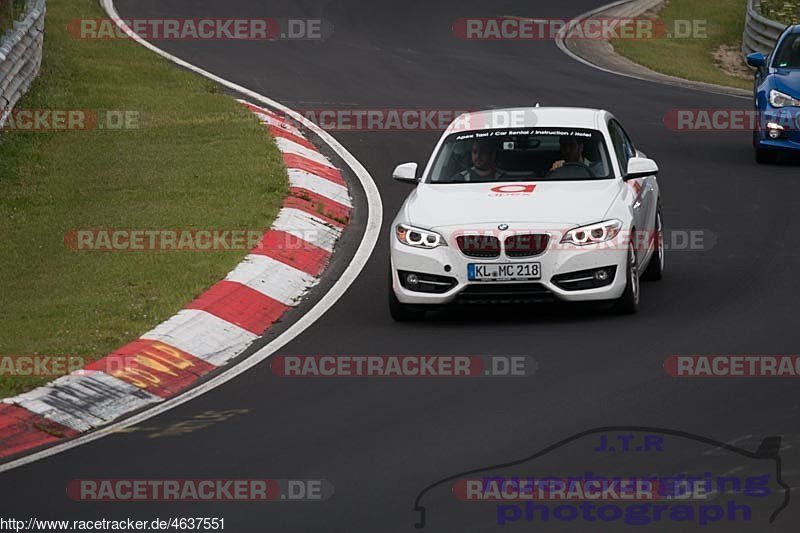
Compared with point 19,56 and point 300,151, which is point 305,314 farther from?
point 19,56

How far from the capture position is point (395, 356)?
10656 mm

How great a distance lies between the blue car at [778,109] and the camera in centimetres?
1838

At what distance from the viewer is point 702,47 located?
32.6 metres

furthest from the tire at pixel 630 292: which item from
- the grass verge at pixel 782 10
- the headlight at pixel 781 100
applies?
the grass verge at pixel 782 10

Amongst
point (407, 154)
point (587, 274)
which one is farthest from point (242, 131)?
point (587, 274)

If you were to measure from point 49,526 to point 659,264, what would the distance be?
691 centimetres

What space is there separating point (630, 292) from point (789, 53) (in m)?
8.87

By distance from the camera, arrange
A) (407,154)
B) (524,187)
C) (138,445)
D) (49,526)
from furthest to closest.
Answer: (407,154)
(524,187)
(138,445)
(49,526)

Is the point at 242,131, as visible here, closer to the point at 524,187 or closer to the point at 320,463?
the point at 524,187

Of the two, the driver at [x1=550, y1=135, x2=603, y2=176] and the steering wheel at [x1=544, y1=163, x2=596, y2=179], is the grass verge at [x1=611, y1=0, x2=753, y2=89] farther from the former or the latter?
the steering wheel at [x1=544, y1=163, x2=596, y2=179]

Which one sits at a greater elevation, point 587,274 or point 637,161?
point 637,161

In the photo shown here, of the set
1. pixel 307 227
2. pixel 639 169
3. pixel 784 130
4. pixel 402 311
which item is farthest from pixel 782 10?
pixel 402 311

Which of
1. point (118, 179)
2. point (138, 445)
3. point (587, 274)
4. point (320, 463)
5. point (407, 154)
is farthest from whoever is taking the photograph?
point (407, 154)

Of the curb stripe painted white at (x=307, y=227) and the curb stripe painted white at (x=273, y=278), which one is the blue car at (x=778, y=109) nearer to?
the curb stripe painted white at (x=307, y=227)
